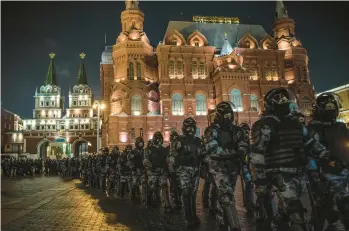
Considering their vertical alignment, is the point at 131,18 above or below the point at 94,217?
above

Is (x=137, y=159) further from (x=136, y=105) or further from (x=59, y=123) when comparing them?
(x=59, y=123)

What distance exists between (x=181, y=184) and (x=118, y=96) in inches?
1481

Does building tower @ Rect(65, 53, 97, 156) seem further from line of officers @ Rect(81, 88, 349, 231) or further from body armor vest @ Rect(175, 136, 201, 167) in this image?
line of officers @ Rect(81, 88, 349, 231)

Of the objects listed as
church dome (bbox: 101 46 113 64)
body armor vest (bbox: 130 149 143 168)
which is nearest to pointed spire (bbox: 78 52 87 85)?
church dome (bbox: 101 46 113 64)

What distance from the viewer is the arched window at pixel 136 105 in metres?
43.6

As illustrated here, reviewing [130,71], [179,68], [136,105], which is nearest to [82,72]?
[130,71]

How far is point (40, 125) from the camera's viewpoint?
92500 millimetres

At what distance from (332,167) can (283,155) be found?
1.22 metres

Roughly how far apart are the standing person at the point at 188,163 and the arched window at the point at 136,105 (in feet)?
121

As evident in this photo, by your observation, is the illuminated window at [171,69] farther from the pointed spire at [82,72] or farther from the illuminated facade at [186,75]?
the pointed spire at [82,72]

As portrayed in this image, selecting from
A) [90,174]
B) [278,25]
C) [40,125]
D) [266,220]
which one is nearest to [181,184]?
[266,220]

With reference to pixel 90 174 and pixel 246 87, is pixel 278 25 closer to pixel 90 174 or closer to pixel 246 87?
pixel 246 87

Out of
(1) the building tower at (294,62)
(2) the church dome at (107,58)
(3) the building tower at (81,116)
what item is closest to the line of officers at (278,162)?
(1) the building tower at (294,62)

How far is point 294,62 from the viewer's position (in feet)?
166
